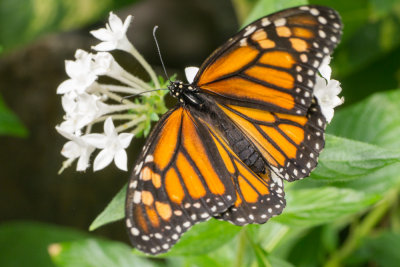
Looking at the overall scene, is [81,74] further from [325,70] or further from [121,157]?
[325,70]

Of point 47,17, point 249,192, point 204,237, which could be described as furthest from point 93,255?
point 47,17

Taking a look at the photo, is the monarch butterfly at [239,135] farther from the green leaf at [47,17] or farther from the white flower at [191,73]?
the green leaf at [47,17]

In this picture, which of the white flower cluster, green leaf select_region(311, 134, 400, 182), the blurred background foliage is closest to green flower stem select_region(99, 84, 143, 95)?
the white flower cluster

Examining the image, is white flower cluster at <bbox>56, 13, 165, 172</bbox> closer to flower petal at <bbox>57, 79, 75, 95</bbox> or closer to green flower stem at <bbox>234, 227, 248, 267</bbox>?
flower petal at <bbox>57, 79, 75, 95</bbox>

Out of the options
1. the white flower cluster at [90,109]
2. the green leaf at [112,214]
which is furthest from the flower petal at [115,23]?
the green leaf at [112,214]

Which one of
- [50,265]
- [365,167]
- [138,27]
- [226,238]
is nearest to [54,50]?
[138,27]
